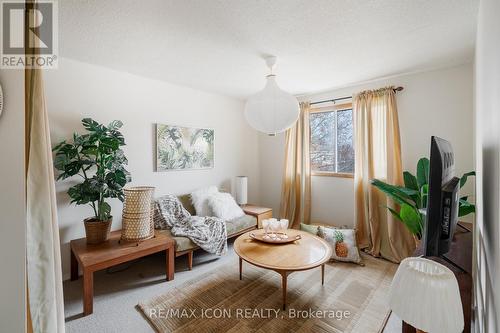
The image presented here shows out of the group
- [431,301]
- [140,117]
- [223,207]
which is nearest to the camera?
[431,301]

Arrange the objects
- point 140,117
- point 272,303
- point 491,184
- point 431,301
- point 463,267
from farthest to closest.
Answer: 1. point 140,117
2. point 272,303
3. point 463,267
4. point 491,184
5. point 431,301

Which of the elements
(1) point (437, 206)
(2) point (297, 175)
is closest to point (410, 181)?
(2) point (297, 175)

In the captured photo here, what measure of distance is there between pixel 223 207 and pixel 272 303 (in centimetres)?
151

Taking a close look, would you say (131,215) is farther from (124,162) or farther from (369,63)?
(369,63)

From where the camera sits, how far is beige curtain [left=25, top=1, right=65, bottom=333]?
1.10 m

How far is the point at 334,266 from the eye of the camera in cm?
270

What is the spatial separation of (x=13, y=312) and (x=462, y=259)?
251cm


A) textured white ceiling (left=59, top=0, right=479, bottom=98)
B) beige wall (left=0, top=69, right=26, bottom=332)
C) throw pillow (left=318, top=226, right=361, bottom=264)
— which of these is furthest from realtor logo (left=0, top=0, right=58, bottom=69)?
throw pillow (left=318, top=226, right=361, bottom=264)

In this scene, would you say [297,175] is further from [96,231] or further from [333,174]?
[96,231]

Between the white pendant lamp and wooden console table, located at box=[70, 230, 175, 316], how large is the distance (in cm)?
160

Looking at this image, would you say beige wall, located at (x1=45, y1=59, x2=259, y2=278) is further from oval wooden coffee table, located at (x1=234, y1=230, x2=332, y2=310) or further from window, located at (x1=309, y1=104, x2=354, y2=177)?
oval wooden coffee table, located at (x1=234, y1=230, x2=332, y2=310)

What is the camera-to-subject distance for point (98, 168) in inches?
92.3

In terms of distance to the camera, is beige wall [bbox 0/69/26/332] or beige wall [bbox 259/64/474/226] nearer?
beige wall [bbox 0/69/26/332]

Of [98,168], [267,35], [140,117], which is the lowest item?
[98,168]
